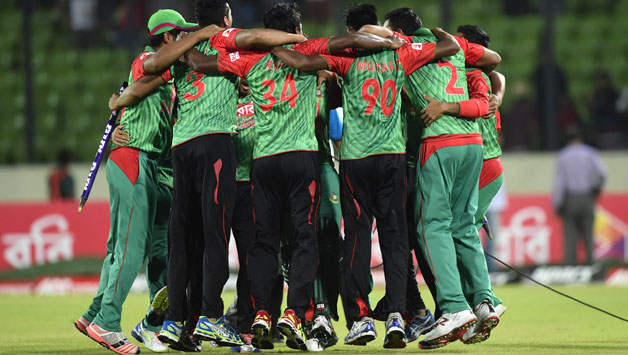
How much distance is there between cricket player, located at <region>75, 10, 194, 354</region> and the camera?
7.85 metres

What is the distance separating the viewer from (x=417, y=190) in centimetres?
792

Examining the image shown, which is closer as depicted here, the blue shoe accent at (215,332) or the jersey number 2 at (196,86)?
the blue shoe accent at (215,332)

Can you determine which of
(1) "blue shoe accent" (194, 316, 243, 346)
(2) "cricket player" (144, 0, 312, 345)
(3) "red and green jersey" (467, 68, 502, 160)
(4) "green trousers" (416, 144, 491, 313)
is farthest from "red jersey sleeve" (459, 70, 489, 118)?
(1) "blue shoe accent" (194, 316, 243, 346)

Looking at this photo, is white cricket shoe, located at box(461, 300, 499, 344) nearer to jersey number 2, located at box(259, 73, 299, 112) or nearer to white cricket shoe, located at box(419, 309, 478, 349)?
white cricket shoe, located at box(419, 309, 478, 349)

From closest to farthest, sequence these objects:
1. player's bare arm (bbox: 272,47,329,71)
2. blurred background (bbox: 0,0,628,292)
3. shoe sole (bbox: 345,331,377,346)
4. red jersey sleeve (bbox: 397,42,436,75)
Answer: shoe sole (bbox: 345,331,377,346)
player's bare arm (bbox: 272,47,329,71)
red jersey sleeve (bbox: 397,42,436,75)
blurred background (bbox: 0,0,628,292)

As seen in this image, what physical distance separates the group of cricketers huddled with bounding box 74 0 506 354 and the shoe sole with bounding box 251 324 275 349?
0.01 m

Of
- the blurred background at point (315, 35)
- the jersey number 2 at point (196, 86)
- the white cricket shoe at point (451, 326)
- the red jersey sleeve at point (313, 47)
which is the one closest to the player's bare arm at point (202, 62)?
the jersey number 2 at point (196, 86)

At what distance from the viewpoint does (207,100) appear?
762 cm

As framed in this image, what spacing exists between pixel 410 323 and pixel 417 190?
1211 mm

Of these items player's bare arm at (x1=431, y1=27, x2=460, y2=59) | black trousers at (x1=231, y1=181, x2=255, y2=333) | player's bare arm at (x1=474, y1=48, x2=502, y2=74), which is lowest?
black trousers at (x1=231, y1=181, x2=255, y2=333)

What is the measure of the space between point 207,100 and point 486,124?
2457 millimetres

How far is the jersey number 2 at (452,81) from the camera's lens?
313 inches

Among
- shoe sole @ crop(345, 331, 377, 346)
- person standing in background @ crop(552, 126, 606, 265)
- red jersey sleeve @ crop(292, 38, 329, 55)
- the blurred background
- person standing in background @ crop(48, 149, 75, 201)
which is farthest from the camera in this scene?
person standing in background @ crop(48, 149, 75, 201)

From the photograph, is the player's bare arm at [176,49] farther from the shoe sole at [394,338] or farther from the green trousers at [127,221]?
the shoe sole at [394,338]
